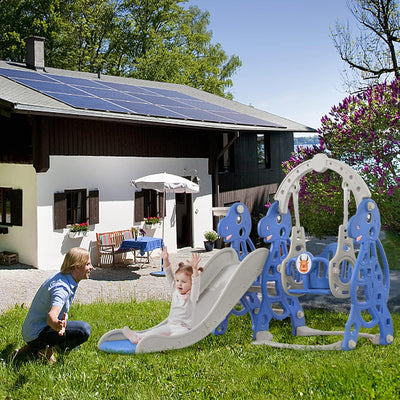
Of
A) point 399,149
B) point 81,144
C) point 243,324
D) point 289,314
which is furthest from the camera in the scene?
point 81,144

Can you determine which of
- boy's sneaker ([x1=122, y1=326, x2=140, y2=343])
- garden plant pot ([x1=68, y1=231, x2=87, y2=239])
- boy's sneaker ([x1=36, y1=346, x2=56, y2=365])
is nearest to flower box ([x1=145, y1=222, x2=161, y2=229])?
garden plant pot ([x1=68, y1=231, x2=87, y2=239])

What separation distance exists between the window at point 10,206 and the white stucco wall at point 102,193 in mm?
456

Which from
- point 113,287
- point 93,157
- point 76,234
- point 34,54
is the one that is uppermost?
point 34,54

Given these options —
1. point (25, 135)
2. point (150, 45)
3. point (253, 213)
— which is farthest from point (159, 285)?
point (150, 45)

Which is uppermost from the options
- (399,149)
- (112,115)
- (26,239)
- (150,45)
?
(150,45)

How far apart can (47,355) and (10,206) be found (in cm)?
931

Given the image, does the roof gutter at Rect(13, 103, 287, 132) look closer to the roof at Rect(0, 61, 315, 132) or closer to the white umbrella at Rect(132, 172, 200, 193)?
the roof at Rect(0, 61, 315, 132)

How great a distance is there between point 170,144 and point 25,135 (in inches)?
195

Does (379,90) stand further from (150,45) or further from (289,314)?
(150,45)

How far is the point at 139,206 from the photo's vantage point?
54.0 feet

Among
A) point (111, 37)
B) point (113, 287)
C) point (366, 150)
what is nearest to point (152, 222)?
point (113, 287)

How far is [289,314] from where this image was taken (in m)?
7.29

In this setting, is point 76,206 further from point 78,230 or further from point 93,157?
point 93,157

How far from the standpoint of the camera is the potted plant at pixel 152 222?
54.8 feet
